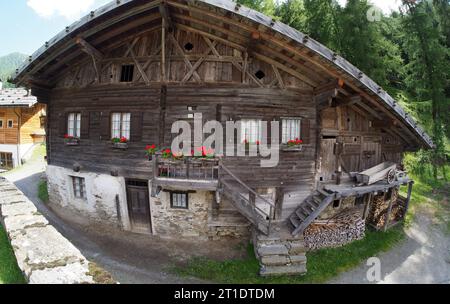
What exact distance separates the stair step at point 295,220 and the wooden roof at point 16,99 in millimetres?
24794

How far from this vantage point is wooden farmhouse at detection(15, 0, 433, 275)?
9.90m

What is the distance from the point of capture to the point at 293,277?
933 cm

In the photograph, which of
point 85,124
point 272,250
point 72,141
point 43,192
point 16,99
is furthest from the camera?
point 16,99

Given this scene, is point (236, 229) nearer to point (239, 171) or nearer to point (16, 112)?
point (239, 171)

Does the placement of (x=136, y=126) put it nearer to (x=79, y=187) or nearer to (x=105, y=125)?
(x=105, y=125)

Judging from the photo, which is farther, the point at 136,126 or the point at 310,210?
the point at 136,126

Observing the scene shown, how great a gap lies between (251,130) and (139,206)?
6.85m

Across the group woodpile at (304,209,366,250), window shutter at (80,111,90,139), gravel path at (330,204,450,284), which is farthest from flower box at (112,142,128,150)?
gravel path at (330,204,450,284)

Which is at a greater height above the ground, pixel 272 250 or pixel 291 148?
pixel 291 148

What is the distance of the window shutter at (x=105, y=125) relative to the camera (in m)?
11.8

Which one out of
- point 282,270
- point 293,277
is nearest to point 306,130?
point 282,270

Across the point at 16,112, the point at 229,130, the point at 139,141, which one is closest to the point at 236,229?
the point at 229,130

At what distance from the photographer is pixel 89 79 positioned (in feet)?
40.8

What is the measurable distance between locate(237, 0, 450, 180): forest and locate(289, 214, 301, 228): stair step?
11.6 metres
